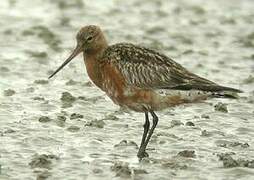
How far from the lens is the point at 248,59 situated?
18.8 meters

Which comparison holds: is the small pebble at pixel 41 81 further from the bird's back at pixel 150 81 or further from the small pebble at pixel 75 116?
the bird's back at pixel 150 81

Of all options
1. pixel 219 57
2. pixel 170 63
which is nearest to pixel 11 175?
pixel 170 63

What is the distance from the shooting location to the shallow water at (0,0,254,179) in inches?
447

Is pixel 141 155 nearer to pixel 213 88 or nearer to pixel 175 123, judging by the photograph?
pixel 213 88

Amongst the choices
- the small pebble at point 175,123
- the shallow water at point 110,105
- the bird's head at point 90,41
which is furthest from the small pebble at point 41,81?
the bird's head at point 90,41

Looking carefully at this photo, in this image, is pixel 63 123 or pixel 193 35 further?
pixel 193 35

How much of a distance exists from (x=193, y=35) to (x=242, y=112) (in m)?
7.07

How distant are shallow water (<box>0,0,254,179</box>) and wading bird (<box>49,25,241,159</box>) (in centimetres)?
75

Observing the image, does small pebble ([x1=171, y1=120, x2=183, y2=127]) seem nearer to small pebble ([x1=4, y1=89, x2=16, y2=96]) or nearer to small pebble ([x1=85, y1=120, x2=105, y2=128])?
small pebble ([x1=85, y1=120, x2=105, y2=128])

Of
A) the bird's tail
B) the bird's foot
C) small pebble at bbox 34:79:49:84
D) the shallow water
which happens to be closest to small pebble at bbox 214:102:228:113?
the shallow water

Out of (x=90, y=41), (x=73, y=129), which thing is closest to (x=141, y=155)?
(x=73, y=129)

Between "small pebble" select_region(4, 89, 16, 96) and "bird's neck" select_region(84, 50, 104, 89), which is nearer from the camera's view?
"bird's neck" select_region(84, 50, 104, 89)

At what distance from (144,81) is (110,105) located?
9.83 ft

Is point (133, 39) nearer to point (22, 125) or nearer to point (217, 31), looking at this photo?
point (217, 31)
